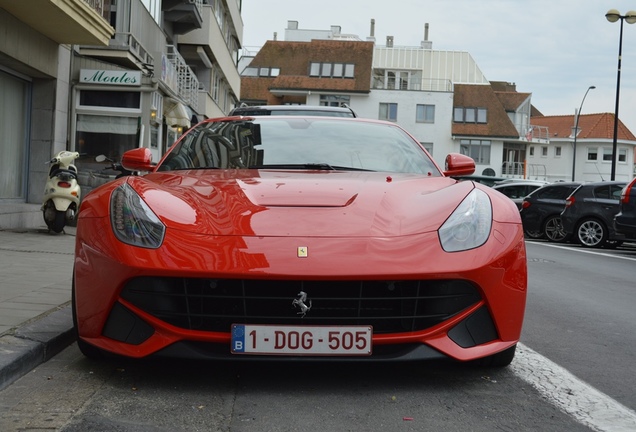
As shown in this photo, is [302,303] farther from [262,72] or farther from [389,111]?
[262,72]

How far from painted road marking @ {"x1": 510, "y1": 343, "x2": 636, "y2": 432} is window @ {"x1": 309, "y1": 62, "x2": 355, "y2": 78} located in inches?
2663

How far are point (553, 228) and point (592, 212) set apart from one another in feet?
6.16

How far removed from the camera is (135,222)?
12.9 feet

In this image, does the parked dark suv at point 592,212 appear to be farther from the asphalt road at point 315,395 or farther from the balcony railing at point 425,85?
the balcony railing at point 425,85

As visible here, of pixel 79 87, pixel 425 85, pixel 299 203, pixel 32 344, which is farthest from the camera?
pixel 425 85

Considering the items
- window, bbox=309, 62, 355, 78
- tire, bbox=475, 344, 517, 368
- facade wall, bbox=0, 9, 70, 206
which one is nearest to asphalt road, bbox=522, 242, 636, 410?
tire, bbox=475, 344, 517, 368

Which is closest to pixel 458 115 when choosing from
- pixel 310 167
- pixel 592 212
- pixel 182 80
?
pixel 182 80

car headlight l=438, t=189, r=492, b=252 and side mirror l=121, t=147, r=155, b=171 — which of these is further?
side mirror l=121, t=147, r=155, b=171

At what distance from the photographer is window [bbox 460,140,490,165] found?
7081 cm

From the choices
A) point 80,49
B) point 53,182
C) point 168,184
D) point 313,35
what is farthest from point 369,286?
point 313,35

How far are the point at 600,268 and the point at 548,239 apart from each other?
8325 mm

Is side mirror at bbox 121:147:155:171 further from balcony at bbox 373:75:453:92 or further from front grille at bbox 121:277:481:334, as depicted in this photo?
balcony at bbox 373:75:453:92

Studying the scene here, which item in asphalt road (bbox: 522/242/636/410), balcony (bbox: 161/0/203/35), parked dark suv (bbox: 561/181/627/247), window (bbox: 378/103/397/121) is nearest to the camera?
asphalt road (bbox: 522/242/636/410)

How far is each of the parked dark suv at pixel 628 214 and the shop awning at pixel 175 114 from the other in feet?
47.4
